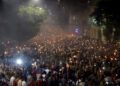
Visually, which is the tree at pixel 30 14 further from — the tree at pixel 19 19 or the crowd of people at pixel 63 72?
the crowd of people at pixel 63 72

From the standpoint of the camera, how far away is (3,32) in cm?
2894

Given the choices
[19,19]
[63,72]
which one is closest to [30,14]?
[19,19]

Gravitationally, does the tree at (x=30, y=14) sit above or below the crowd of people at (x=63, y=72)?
above

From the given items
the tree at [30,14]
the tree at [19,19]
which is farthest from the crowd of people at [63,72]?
the tree at [19,19]

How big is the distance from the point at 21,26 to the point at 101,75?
20379 millimetres

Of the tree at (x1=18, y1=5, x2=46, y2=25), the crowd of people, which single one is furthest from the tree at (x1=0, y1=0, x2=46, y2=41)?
the crowd of people

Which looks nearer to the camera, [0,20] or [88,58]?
[88,58]

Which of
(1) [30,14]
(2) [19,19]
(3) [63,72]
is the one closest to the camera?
(3) [63,72]

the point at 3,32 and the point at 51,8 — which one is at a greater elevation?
the point at 51,8

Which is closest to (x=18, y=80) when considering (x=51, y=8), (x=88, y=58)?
(x=88, y=58)

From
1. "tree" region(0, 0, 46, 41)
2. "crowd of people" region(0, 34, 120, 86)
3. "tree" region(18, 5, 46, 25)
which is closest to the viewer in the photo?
"crowd of people" region(0, 34, 120, 86)

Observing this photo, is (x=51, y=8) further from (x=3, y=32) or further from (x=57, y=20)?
(x=3, y=32)

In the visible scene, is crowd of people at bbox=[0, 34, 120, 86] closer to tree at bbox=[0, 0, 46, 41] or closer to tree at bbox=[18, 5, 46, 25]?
tree at bbox=[18, 5, 46, 25]

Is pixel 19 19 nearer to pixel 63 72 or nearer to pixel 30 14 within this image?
pixel 30 14
